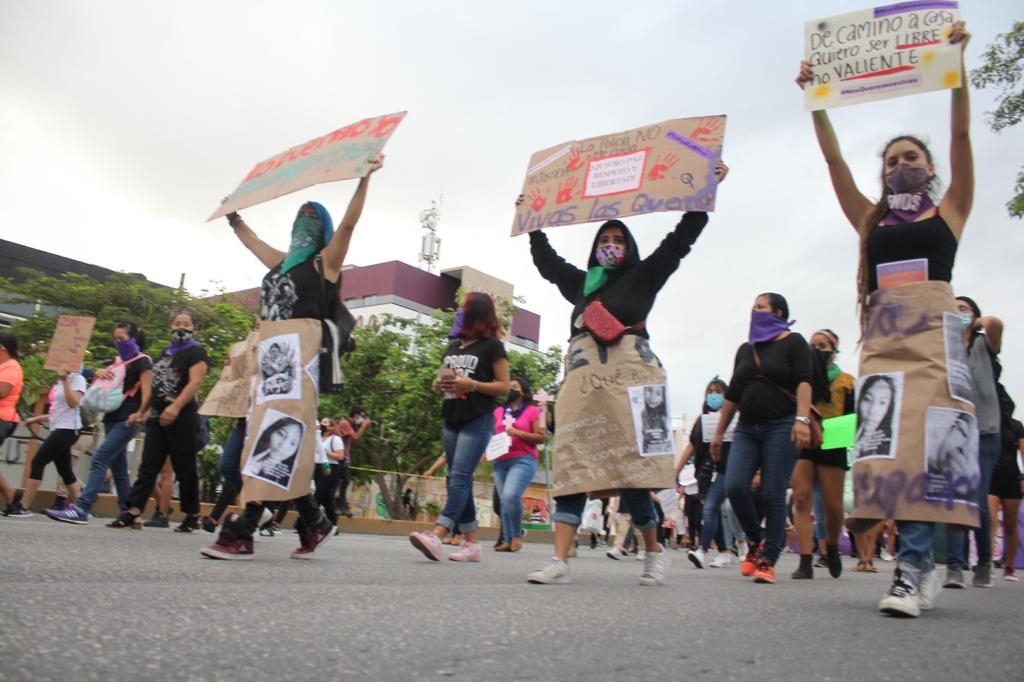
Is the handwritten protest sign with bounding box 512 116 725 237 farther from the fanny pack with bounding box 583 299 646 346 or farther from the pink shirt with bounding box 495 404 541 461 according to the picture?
the pink shirt with bounding box 495 404 541 461

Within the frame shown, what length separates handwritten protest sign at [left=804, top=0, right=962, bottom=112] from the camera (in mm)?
3955

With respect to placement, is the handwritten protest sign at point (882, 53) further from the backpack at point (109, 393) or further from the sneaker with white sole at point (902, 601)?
the backpack at point (109, 393)

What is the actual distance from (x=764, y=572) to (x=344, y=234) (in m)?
3.41

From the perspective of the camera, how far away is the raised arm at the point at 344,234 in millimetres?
4902

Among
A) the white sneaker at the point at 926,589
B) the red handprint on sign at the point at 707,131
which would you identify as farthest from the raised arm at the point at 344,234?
the white sneaker at the point at 926,589

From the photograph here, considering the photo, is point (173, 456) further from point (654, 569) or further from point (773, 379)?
point (773, 379)

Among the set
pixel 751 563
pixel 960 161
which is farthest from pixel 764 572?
pixel 960 161

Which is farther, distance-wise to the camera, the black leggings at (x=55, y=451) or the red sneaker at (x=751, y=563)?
the black leggings at (x=55, y=451)

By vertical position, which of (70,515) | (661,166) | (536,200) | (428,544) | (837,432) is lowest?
(70,515)

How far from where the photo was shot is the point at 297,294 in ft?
15.8

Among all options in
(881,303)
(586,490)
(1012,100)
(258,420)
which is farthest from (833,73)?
(1012,100)

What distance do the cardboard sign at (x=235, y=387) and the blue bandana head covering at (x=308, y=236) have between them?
1.86 metres

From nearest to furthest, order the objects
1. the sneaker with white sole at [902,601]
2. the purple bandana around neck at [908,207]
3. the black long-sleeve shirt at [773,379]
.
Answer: the sneaker with white sole at [902,601] < the purple bandana around neck at [908,207] < the black long-sleeve shirt at [773,379]

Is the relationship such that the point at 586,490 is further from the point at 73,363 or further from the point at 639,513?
the point at 73,363
